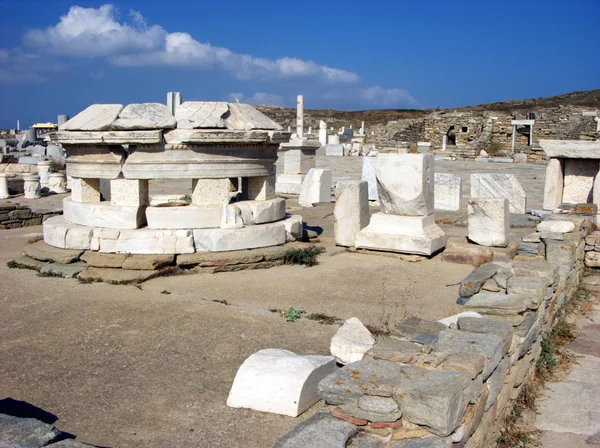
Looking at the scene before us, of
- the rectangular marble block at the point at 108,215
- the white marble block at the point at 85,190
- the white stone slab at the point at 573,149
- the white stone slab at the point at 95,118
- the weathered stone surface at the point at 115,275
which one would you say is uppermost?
the white stone slab at the point at 95,118

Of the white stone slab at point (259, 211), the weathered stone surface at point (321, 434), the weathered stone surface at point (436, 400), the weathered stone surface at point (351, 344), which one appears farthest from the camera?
the white stone slab at point (259, 211)

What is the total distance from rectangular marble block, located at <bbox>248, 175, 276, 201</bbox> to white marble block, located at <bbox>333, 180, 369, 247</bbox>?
968 mm

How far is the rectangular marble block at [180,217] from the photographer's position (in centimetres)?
725

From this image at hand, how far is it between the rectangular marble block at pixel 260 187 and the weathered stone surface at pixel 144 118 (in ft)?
4.73

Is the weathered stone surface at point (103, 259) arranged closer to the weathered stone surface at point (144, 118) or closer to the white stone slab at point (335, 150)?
the weathered stone surface at point (144, 118)

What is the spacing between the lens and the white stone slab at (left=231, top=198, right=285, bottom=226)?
24.8 ft

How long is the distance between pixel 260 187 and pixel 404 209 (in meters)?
1.99

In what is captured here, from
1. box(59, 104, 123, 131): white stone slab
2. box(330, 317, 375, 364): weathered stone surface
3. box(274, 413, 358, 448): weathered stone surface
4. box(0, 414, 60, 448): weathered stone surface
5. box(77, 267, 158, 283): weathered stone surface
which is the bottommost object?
box(77, 267, 158, 283): weathered stone surface

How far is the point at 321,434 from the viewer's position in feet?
8.86

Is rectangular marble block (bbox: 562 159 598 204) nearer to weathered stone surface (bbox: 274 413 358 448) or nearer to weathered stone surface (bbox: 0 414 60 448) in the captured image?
weathered stone surface (bbox: 274 413 358 448)

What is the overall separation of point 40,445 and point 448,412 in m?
1.80

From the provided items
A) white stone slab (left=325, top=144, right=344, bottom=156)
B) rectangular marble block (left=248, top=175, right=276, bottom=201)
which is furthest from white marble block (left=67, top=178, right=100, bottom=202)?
white stone slab (left=325, top=144, right=344, bottom=156)

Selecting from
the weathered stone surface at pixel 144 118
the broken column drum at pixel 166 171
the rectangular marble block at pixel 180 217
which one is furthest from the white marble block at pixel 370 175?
the weathered stone surface at pixel 144 118

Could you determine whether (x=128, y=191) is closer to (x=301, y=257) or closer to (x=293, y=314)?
(x=301, y=257)
